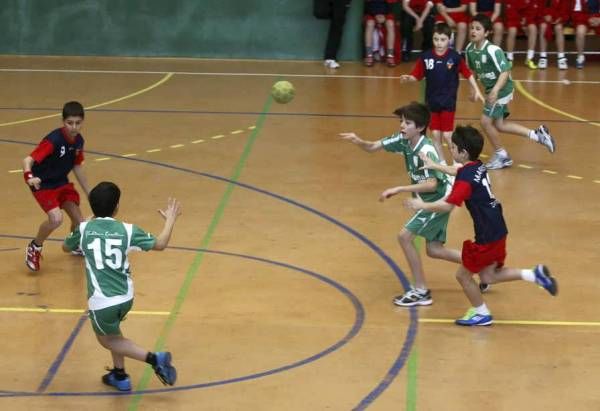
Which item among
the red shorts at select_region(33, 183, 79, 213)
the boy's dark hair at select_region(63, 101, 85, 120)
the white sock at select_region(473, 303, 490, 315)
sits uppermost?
the boy's dark hair at select_region(63, 101, 85, 120)

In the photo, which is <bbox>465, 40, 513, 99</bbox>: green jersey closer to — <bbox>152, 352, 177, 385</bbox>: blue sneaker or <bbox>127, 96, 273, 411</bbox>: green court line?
<bbox>127, 96, 273, 411</bbox>: green court line

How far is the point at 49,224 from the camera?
31.9 feet

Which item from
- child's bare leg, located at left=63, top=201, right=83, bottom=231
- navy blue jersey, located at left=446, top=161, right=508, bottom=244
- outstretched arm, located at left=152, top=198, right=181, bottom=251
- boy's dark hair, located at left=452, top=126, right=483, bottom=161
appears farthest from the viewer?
child's bare leg, located at left=63, top=201, right=83, bottom=231

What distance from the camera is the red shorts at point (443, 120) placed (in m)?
13.1

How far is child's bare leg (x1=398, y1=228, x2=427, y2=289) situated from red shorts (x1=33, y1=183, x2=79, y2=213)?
3.02 m

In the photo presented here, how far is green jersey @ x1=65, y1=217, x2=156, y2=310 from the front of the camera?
7273 mm

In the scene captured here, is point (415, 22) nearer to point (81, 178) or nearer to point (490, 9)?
point (490, 9)

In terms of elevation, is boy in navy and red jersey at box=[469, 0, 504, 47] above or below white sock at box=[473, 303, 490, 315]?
above

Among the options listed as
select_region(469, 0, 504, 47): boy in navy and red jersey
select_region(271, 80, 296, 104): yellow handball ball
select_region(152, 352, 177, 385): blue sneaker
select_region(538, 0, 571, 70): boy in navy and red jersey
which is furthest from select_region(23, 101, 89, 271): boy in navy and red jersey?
select_region(538, 0, 571, 70): boy in navy and red jersey

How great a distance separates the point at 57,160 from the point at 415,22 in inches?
451

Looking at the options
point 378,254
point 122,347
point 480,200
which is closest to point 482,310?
point 480,200

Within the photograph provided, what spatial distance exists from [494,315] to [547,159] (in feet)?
17.4

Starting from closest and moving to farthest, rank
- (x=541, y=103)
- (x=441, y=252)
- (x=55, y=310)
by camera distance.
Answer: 1. (x=55, y=310)
2. (x=441, y=252)
3. (x=541, y=103)

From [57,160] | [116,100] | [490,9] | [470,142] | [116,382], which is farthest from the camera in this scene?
[490,9]
